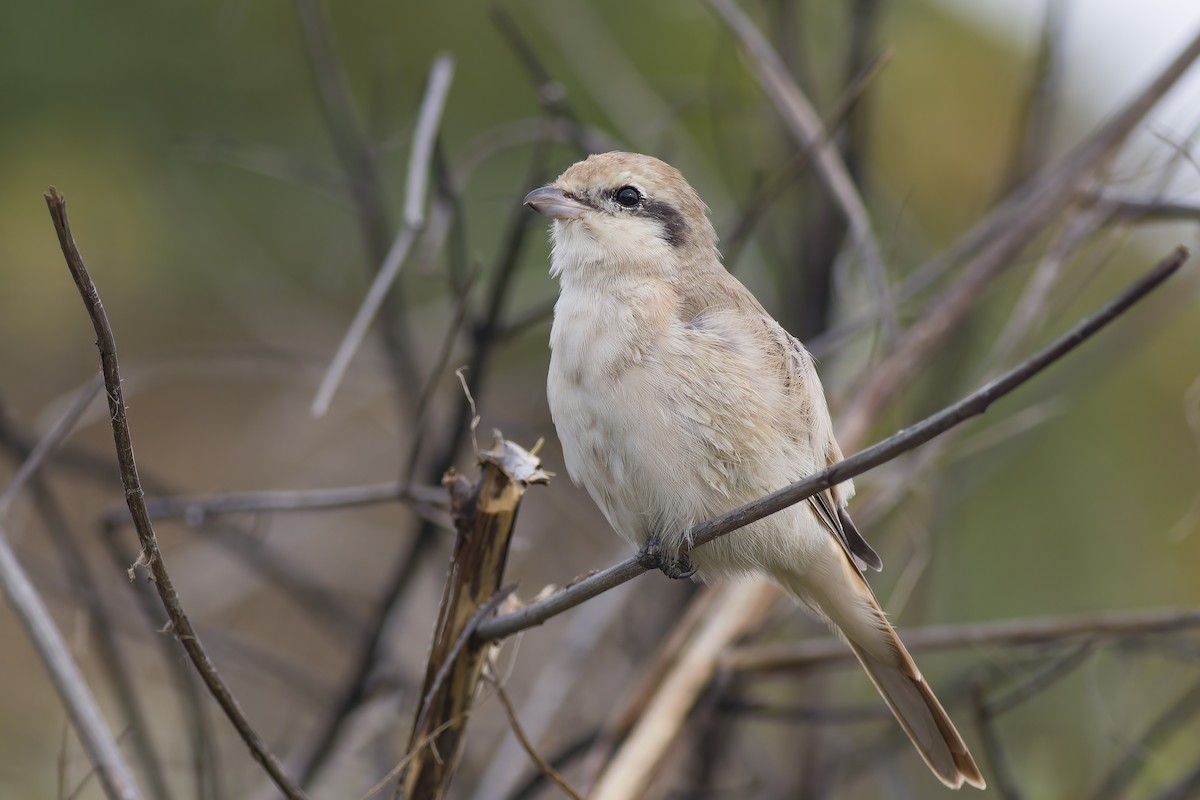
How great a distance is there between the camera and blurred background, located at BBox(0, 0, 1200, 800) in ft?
10.8

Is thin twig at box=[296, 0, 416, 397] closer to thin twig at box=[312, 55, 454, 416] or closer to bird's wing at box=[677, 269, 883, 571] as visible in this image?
thin twig at box=[312, 55, 454, 416]

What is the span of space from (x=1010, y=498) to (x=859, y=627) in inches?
111

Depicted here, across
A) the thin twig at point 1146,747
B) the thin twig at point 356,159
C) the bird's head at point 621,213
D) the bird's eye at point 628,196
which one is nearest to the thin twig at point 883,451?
the bird's head at point 621,213

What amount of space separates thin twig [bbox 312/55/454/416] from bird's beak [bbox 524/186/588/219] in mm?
264

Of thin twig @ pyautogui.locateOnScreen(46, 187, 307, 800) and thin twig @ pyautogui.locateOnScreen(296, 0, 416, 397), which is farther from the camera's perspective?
thin twig @ pyautogui.locateOnScreen(296, 0, 416, 397)

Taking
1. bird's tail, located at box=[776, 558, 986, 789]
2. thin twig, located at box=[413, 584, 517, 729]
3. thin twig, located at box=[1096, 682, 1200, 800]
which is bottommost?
thin twig, located at box=[1096, 682, 1200, 800]

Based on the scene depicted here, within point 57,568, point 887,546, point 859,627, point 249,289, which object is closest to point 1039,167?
point 887,546

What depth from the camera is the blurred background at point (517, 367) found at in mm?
3295

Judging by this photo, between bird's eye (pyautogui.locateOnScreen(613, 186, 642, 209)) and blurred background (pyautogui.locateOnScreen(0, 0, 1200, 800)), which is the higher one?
bird's eye (pyautogui.locateOnScreen(613, 186, 642, 209))

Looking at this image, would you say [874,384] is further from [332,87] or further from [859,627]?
[332,87]

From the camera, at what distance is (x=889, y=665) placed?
2.65 m

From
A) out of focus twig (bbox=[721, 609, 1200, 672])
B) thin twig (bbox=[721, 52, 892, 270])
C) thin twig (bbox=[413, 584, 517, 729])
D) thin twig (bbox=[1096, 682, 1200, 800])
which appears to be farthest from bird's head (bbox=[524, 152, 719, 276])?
thin twig (bbox=[1096, 682, 1200, 800])

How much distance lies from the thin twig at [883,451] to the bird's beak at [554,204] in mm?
965

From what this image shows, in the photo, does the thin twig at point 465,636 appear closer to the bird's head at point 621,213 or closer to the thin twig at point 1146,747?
the bird's head at point 621,213
